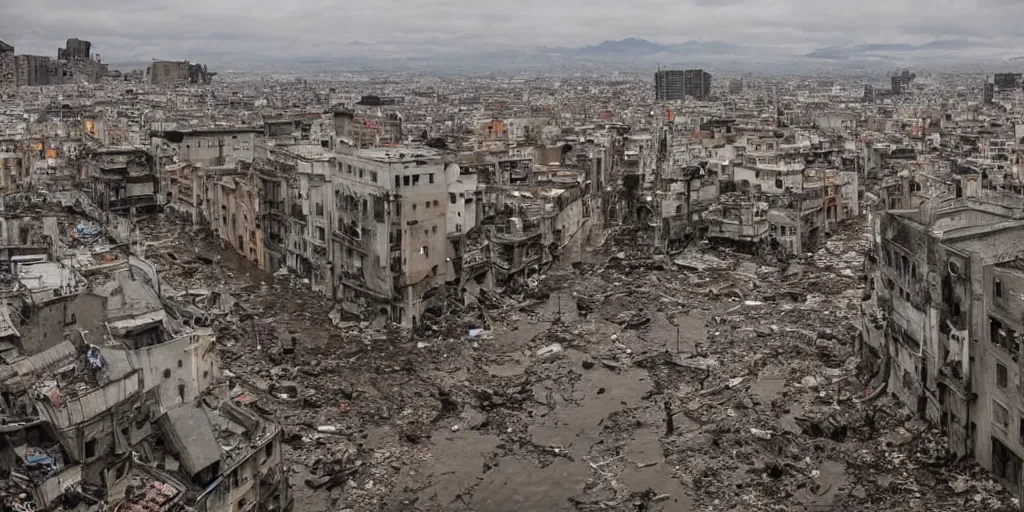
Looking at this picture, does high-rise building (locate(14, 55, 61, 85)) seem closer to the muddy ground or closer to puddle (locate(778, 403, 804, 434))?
the muddy ground

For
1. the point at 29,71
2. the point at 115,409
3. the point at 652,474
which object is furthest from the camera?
the point at 29,71

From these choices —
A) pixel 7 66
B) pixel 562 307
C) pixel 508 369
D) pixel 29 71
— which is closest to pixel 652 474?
pixel 508 369

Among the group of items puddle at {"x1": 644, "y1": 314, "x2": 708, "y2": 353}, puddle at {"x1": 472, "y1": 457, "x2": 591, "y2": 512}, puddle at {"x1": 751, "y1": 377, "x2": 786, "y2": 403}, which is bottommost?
puddle at {"x1": 472, "y1": 457, "x2": 591, "y2": 512}

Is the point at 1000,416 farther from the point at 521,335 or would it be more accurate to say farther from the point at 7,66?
the point at 7,66

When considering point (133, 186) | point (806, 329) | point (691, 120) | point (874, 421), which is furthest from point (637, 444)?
point (691, 120)

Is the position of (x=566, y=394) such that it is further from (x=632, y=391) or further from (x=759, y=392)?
(x=759, y=392)

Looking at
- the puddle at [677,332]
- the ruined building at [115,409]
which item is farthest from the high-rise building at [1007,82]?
the ruined building at [115,409]

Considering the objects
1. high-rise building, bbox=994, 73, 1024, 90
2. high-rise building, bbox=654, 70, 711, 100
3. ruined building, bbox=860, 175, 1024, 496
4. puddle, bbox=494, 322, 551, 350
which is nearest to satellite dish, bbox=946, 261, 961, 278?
ruined building, bbox=860, 175, 1024, 496
